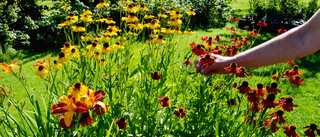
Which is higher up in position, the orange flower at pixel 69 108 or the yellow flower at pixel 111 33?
the orange flower at pixel 69 108

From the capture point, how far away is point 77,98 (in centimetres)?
78

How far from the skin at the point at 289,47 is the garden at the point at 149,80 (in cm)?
Answer: 11

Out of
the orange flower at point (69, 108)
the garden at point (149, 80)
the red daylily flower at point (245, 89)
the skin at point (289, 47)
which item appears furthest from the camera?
the red daylily flower at point (245, 89)

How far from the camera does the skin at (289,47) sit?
1.11m

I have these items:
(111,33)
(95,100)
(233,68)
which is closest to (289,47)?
(233,68)

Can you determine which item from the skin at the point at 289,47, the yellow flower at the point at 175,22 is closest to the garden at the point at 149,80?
the yellow flower at the point at 175,22

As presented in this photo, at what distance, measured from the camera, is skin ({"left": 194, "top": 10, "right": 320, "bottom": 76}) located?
1105mm

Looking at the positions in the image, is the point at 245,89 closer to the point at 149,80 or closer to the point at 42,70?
the point at 149,80

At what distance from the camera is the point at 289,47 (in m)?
1.15

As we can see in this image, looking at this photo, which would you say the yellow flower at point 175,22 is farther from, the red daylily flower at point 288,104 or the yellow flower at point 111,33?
the red daylily flower at point 288,104

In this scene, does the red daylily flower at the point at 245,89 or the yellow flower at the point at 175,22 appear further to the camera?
the yellow flower at the point at 175,22

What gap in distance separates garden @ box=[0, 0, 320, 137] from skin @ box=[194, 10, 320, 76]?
0.37ft

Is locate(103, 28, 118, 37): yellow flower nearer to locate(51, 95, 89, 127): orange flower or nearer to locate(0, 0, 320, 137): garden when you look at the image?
locate(0, 0, 320, 137): garden

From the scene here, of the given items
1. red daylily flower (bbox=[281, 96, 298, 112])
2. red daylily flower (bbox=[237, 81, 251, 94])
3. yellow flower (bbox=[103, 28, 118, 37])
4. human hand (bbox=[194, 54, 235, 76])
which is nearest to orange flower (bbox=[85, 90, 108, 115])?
human hand (bbox=[194, 54, 235, 76])
